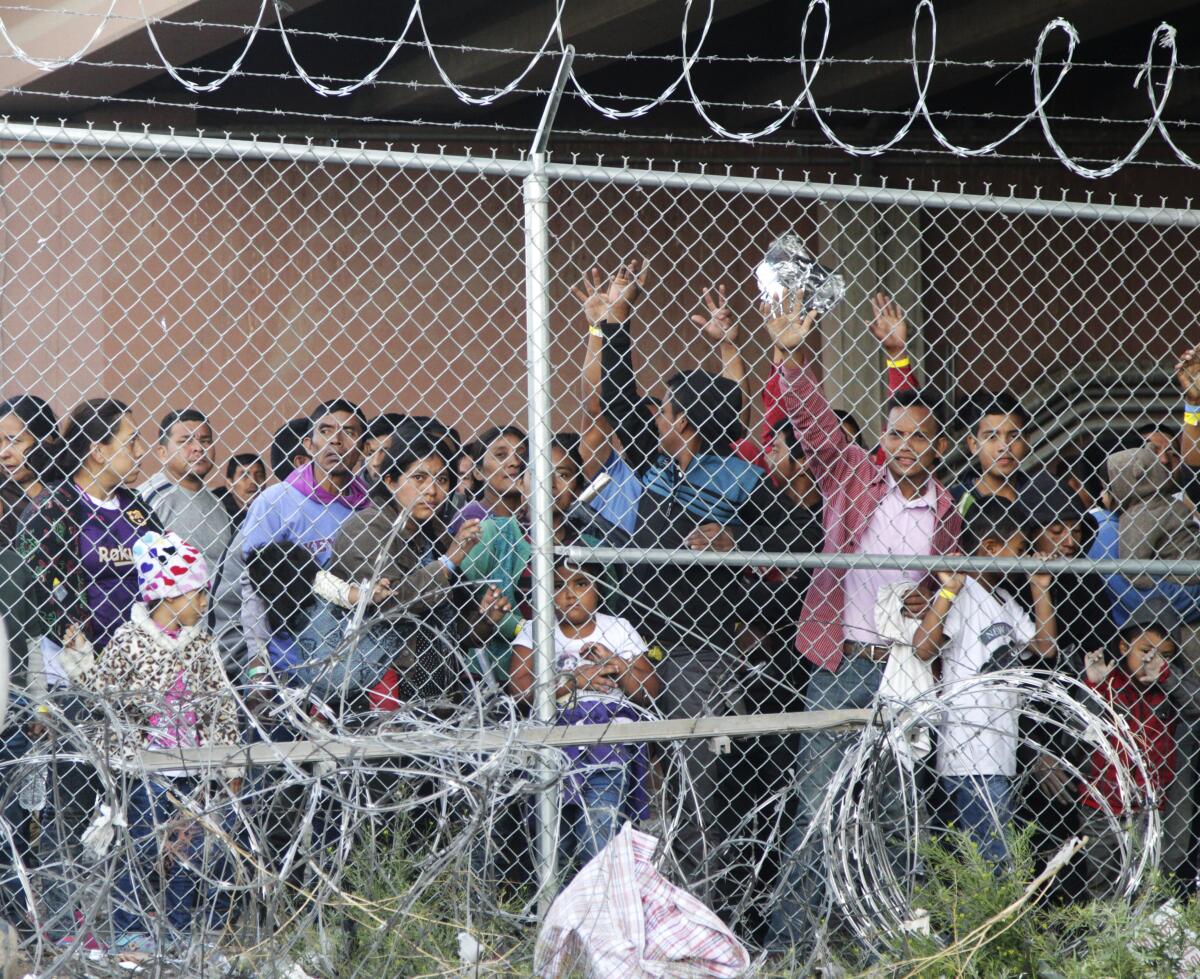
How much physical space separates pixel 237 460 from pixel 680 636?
7.56 ft

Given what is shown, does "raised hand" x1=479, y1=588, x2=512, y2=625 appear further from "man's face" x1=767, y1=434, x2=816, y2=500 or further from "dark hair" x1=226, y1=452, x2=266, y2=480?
"dark hair" x1=226, y1=452, x2=266, y2=480

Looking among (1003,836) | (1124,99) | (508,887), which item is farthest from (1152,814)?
(1124,99)

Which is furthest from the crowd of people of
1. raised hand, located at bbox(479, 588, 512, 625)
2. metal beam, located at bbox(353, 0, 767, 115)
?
metal beam, located at bbox(353, 0, 767, 115)

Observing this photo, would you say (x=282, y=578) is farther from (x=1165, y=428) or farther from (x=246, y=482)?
(x=1165, y=428)

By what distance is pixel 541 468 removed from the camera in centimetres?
404

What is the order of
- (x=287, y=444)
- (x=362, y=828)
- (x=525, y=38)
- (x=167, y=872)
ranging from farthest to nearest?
(x=525, y=38) → (x=287, y=444) → (x=167, y=872) → (x=362, y=828)

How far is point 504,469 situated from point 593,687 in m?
1.16

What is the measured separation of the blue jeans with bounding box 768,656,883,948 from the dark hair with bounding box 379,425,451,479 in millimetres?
1359

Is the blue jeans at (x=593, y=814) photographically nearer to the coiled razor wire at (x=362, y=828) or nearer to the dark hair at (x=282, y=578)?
the coiled razor wire at (x=362, y=828)

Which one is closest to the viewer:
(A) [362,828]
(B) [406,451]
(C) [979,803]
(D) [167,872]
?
(A) [362,828]

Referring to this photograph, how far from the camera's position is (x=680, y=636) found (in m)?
4.66

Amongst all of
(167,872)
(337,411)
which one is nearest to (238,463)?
(337,411)

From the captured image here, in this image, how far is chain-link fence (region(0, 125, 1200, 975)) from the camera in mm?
3756

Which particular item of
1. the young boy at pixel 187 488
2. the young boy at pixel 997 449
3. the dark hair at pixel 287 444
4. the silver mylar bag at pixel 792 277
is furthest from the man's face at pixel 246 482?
the young boy at pixel 997 449
